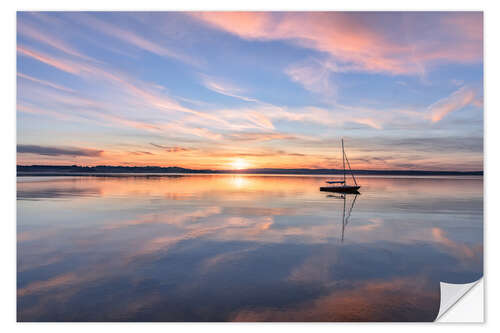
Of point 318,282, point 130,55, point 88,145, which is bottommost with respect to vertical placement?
point 318,282

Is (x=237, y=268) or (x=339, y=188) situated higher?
(x=339, y=188)

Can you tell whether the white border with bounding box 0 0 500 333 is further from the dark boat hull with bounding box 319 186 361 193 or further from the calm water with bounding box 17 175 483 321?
the dark boat hull with bounding box 319 186 361 193

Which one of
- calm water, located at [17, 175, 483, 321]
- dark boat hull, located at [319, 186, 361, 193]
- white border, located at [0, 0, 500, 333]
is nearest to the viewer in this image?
calm water, located at [17, 175, 483, 321]

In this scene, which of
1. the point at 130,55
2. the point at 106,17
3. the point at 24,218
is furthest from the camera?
the point at 24,218

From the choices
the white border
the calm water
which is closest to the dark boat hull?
the calm water

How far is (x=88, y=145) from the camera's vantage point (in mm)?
12125

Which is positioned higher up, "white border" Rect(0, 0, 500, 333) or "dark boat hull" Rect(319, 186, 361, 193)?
"white border" Rect(0, 0, 500, 333)

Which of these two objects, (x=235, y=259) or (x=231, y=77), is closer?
(x=235, y=259)

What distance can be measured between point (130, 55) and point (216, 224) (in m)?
7.30

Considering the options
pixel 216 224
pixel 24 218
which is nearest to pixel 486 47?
pixel 216 224

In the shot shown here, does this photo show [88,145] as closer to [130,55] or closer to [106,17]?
[130,55]
